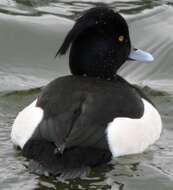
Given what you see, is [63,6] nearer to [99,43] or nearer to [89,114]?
[99,43]

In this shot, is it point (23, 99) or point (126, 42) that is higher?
point (126, 42)

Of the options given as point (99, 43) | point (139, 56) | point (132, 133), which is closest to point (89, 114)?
point (132, 133)

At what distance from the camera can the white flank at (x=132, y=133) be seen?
494 centimetres

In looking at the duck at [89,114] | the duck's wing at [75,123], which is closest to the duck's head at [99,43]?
the duck at [89,114]

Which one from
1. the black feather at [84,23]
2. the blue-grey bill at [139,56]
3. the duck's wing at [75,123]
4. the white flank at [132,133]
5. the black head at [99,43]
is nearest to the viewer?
the duck's wing at [75,123]

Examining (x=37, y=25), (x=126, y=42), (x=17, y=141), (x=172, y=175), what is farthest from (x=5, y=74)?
(x=172, y=175)

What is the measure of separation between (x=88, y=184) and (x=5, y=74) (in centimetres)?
295

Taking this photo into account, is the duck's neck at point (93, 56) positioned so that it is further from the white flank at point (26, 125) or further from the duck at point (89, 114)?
the white flank at point (26, 125)

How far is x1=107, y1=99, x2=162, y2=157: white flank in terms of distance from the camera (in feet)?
16.2

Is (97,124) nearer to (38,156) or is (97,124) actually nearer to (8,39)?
(38,156)

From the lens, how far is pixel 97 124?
4.92 m

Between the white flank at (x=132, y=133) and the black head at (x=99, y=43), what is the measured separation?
53cm

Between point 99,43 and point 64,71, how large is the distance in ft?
6.64

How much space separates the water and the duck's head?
673 millimetres
